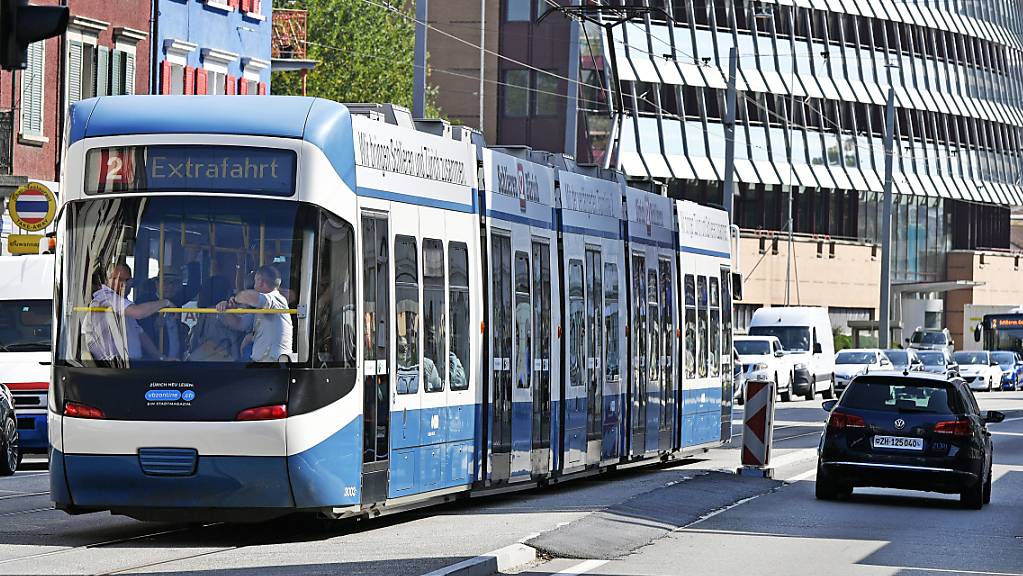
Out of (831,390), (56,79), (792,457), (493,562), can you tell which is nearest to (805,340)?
(831,390)

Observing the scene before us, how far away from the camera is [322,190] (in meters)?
14.9

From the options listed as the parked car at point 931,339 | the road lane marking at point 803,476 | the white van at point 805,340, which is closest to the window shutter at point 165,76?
the white van at point 805,340

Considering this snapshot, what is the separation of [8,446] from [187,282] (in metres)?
9.05

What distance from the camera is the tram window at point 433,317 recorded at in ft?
54.8

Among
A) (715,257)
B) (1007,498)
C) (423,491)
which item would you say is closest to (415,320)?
(423,491)

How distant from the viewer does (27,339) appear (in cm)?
2623

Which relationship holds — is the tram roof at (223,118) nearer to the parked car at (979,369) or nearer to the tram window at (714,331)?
the tram window at (714,331)

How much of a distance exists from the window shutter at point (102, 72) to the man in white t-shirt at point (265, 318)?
30.0 metres

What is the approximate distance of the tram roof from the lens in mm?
14992

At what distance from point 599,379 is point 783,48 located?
64.4 m

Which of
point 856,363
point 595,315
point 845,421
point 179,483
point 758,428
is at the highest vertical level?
point 856,363

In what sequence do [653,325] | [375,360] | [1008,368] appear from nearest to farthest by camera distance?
[375,360] → [653,325] → [1008,368]

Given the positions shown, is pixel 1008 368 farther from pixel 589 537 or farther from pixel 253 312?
pixel 253 312

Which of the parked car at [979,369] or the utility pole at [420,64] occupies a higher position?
the utility pole at [420,64]
